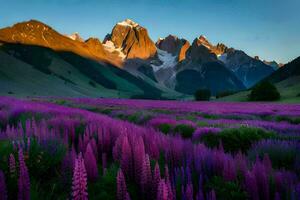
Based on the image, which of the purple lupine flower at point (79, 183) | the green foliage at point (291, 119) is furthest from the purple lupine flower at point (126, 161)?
the green foliage at point (291, 119)

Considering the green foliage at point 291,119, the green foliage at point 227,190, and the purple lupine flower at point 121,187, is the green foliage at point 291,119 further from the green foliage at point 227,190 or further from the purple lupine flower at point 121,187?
the purple lupine flower at point 121,187

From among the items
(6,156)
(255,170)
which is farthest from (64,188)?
(255,170)

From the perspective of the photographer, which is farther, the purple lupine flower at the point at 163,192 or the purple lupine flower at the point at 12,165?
the purple lupine flower at the point at 12,165

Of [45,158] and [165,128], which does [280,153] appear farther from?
[165,128]

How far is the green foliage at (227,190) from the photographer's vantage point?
266 cm

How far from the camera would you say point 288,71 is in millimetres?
162500

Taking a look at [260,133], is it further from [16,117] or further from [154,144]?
[16,117]

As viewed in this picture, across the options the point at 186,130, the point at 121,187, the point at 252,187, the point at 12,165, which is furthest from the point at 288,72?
the point at 12,165

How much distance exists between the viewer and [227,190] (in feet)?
9.05

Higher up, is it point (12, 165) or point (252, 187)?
point (12, 165)

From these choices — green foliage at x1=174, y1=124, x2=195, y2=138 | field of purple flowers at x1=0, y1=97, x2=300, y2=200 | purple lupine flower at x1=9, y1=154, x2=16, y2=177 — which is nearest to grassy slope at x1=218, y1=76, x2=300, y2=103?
green foliage at x1=174, y1=124, x2=195, y2=138

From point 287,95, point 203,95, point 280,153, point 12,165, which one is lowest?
point 280,153

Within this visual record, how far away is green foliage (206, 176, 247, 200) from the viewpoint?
105 inches

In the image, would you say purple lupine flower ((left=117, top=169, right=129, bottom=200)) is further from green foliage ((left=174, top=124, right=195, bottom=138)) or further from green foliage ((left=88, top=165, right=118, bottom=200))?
green foliage ((left=174, top=124, right=195, bottom=138))
